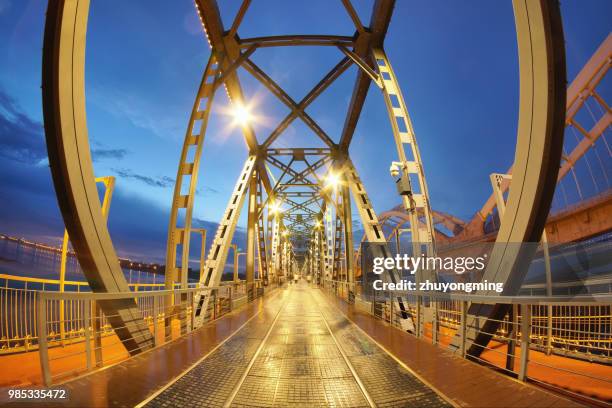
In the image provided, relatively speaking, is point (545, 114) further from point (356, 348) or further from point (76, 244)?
point (76, 244)

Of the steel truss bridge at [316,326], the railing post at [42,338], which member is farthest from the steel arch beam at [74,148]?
the railing post at [42,338]

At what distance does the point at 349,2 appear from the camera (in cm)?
874

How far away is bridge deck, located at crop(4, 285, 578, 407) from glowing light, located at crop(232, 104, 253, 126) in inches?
382

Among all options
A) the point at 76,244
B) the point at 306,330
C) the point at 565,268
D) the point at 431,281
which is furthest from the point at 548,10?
the point at 565,268

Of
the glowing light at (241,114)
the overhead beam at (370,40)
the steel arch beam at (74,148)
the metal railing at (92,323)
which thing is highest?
the overhead beam at (370,40)

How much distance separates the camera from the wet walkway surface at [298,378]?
3.20 m

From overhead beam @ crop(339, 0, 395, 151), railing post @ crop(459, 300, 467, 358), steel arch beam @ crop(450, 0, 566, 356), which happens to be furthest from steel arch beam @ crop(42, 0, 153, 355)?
overhead beam @ crop(339, 0, 395, 151)

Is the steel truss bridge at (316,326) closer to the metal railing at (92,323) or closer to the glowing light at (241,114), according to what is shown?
the metal railing at (92,323)

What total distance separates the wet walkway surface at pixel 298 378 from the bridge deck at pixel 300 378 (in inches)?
0.4

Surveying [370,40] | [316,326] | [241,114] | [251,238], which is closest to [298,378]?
[316,326]

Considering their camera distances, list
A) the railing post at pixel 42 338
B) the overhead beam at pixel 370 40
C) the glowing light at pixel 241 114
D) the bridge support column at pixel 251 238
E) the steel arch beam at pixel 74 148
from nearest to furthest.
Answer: the railing post at pixel 42 338
the steel arch beam at pixel 74 148
the overhead beam at pixel 370 40
the glowing light at pixel 241 114
the bridge support column at pixel 251 238

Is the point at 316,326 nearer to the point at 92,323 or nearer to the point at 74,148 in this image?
the point at 92,323

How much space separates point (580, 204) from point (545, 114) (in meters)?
14.4

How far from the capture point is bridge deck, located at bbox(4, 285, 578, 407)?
3.16 meters
